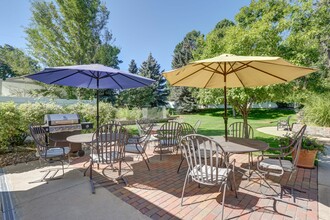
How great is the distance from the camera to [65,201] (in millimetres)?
2717

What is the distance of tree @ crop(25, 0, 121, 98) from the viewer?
527 inches

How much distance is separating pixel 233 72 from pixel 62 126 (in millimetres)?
4479

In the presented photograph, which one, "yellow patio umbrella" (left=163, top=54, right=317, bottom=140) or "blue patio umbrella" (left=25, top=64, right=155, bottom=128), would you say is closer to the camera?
"yellow patio umbrella" (left=163, top=54, right=317, bottom=140)

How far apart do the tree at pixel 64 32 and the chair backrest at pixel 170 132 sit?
447 inches

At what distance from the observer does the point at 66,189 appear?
3.11 metres

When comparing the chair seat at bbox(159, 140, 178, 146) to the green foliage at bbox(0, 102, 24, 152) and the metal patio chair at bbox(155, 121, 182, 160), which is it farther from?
the green foliage at bbox(0, 102, 24, 152)

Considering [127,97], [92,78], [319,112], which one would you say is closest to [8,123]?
[92,78]

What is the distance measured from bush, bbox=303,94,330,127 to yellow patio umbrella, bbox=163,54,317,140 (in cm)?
629

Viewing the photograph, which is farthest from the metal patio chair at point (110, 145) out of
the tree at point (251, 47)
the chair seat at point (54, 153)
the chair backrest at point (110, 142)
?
the tree at point (251, 47)

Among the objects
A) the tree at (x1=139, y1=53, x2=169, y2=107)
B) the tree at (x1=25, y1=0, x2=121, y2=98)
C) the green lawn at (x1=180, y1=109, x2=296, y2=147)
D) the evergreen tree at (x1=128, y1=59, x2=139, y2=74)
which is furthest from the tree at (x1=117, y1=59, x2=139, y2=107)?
the green lawn at (x1=180, y1=109, x2=296, y2=147)

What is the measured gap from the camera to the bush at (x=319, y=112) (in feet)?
25.4

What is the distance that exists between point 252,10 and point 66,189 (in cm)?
989

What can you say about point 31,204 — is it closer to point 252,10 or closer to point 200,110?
point 252,10

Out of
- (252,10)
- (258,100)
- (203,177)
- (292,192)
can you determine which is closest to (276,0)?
(252,10)
